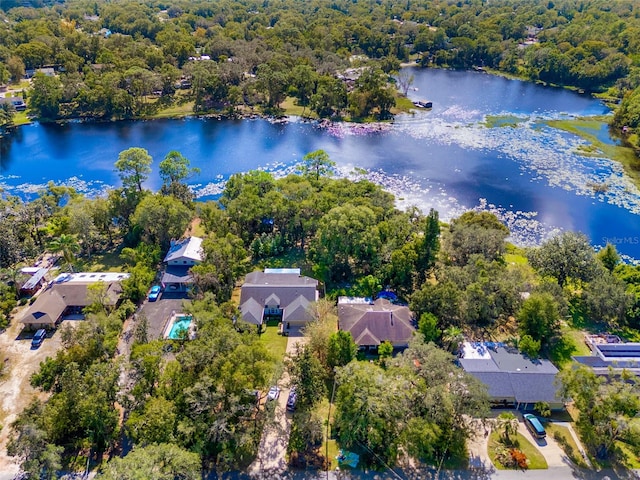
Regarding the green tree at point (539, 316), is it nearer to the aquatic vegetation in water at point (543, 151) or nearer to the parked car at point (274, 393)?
the parked car at point (274, 393)

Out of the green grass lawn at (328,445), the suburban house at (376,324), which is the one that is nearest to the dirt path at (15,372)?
the green grass lawn at (328,445)

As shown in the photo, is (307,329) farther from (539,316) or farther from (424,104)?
(424,104)

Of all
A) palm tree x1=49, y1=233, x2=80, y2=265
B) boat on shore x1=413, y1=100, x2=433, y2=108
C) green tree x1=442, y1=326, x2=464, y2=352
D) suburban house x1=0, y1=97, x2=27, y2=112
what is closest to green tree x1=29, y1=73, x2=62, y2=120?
suburban house x1=0, y1=97, x2=27, y2=112

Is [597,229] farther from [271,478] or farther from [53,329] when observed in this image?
[53,329]

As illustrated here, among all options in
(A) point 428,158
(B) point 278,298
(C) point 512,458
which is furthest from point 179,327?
(A) point 428,158

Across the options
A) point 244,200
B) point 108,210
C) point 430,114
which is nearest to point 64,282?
point 108,210

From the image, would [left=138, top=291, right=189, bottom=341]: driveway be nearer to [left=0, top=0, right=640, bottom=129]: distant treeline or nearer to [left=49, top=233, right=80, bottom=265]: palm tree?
[left=49, top=233, right=80, bottom=265]: palm tree
